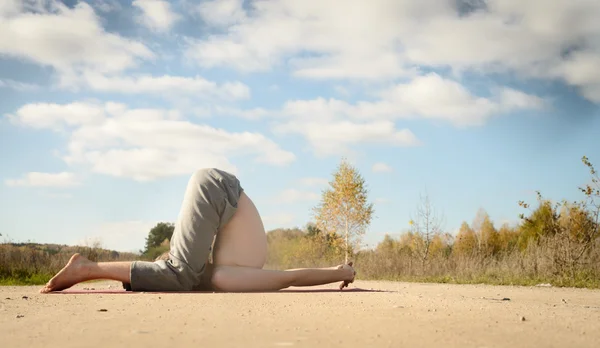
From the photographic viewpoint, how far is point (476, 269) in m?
13.3

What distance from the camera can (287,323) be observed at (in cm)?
337

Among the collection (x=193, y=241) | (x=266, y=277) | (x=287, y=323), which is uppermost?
(x=193, y=241)

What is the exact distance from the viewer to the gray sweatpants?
214 inches

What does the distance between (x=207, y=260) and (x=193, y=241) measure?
330 millimetres

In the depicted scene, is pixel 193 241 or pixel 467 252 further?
pixel 467 252

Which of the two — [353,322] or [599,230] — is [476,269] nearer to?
[599,230]

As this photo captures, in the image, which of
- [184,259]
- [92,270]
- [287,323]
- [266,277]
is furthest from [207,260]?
[287,323]

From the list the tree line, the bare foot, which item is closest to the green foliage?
the tree line

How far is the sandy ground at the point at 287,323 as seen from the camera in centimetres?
281

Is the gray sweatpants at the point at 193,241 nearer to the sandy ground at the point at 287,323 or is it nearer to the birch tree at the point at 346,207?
the sandy ground at the point at 287,323

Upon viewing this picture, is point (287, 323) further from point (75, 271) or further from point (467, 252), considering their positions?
point (467, 252)

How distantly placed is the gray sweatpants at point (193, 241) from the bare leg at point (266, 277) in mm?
188

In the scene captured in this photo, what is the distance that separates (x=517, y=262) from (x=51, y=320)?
38.1ft

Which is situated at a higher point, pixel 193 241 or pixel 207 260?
pixel 193 241
